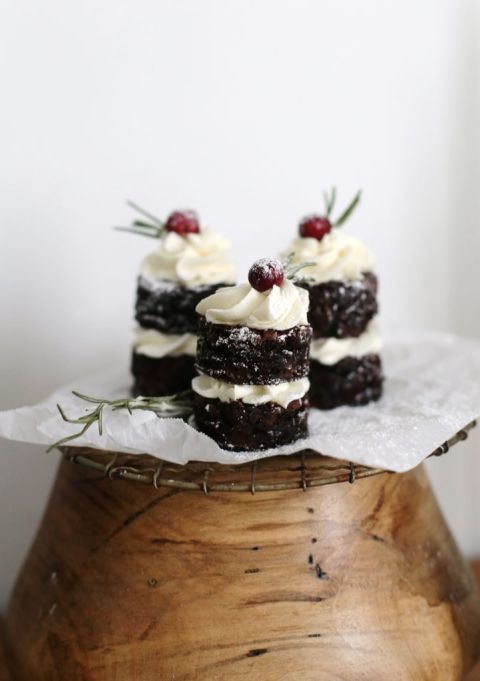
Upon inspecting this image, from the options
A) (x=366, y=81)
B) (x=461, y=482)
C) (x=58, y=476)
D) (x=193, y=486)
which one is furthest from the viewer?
(x=461, y=482)

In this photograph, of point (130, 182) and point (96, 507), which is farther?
point (130, 182)

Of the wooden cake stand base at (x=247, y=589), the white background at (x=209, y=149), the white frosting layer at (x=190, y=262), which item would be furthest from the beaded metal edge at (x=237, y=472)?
the white background at (x=209, y=149)

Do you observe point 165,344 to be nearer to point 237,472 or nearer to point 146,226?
point 146,226

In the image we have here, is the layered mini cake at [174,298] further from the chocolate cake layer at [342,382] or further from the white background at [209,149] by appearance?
the white background at [209,149]

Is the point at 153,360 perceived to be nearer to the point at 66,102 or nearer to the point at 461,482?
the point at 66,102

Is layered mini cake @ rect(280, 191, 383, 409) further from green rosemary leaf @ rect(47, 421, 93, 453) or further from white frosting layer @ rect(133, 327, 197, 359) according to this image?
green rosemary leaf @ rect(47, 421, 93, 453)

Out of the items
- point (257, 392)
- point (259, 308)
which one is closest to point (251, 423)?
point (257, 392)

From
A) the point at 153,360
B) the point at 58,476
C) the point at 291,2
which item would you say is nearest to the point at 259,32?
the point at 291,2
